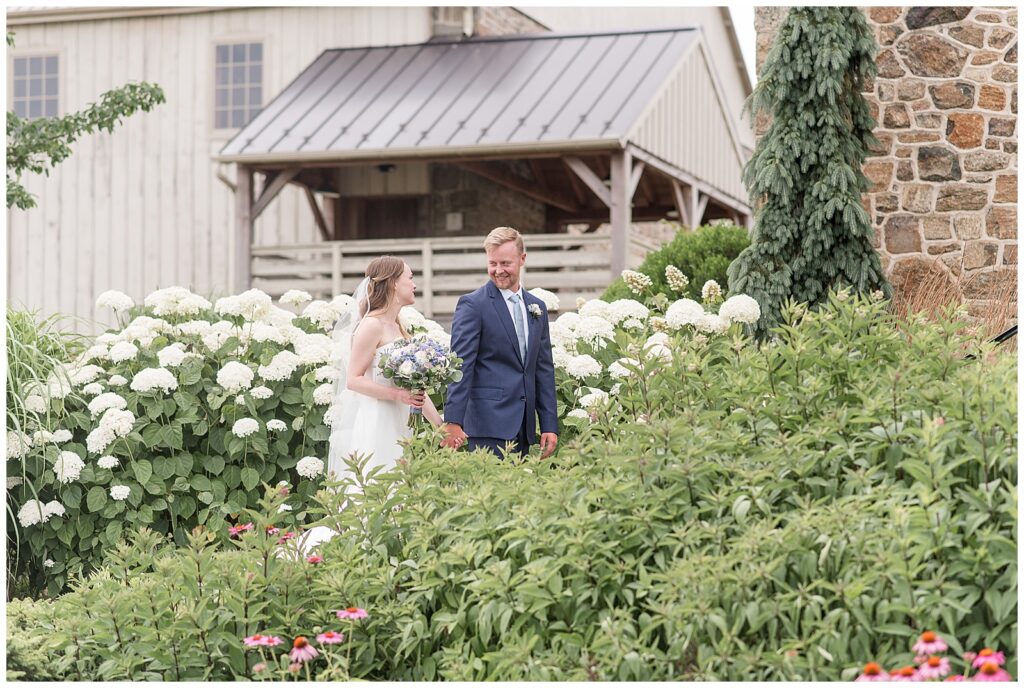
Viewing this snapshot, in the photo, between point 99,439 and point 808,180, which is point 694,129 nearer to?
point 808,180

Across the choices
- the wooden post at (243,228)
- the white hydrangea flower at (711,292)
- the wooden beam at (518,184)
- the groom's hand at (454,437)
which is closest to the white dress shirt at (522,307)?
the groom's hand at (454,437)

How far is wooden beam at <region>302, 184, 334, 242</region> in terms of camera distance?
16.8m

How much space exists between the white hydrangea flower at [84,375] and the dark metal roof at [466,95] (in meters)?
7.70

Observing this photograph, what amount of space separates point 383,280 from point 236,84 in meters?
12.5

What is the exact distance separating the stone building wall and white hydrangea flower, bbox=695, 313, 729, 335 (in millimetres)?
3806

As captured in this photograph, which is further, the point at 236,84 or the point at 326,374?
the point at 236,84

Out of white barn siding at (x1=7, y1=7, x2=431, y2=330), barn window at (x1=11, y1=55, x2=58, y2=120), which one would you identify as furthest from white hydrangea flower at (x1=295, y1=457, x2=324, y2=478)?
barn window at (x1=11, y1=55, x2=58, y2=120)

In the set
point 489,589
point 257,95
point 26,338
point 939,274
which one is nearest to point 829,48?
point 939,274

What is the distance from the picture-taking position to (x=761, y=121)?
10.2m

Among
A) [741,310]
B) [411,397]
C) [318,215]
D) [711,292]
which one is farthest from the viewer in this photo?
[318,215]

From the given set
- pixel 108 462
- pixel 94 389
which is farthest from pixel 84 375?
pixel 108 462

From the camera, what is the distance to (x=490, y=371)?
18.7 ft

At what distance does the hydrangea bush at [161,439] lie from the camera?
661cm

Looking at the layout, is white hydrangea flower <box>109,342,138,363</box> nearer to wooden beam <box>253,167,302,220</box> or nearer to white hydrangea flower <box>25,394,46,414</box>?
white hydrangea flower <box>25,394,46,414</box>
